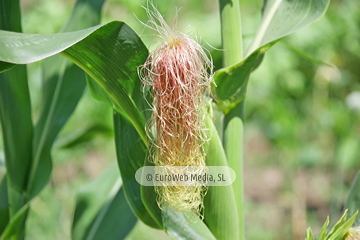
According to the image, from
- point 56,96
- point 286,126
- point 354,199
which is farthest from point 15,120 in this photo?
point 286,126

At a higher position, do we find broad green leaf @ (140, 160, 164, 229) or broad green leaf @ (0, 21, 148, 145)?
broad green leaf @ (0, 21, 148, 145)

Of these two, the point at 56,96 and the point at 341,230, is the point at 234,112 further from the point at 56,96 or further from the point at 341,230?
the point at 56,96

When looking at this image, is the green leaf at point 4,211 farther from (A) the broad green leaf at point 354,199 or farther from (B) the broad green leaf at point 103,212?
(A) the broad green leaf at point 354,199

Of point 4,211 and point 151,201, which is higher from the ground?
point 151,201

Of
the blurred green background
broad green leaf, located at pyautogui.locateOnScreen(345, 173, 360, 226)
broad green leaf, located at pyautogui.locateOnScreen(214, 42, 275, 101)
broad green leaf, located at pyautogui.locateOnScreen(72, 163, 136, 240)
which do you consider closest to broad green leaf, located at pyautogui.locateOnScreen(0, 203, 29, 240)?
broad green leaf, located at pyautogui.locateOnScreen(72, 163, 136, 240)

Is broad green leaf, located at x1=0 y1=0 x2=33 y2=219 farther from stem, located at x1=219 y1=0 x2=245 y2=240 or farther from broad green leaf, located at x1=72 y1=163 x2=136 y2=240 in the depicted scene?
stem, located at x1=219 y1=0 x2=245 y2=240
